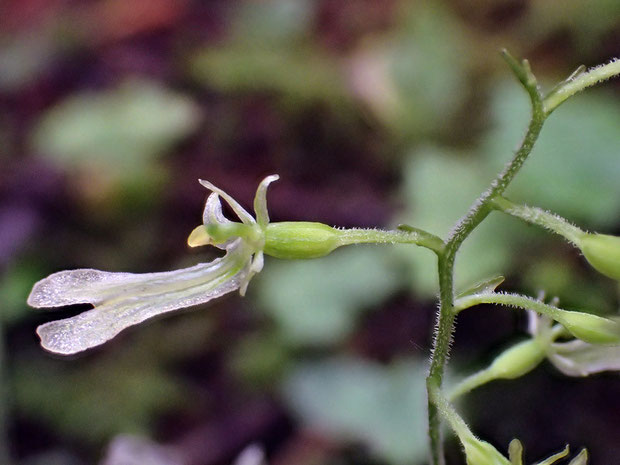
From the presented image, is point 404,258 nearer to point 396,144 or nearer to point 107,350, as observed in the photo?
point 396,144

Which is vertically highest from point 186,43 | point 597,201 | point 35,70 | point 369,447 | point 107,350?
point 597,201

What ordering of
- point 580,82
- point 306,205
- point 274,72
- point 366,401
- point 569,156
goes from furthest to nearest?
point 274,72 < point 306,205 < point 569,156 < point 366,401 < point 580,82

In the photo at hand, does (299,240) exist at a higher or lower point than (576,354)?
higher

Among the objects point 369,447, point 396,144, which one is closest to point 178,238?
point 396,144

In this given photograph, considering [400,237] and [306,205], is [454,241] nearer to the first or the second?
[400,237]

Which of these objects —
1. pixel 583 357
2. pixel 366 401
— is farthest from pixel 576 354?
pixel 366 401

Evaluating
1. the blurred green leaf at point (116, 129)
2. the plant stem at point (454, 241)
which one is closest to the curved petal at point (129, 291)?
the plant stem at point (454, 241)

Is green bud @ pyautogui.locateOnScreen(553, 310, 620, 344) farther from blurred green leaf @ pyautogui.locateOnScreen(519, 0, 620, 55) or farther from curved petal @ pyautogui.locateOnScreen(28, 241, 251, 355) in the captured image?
blurred green leaf @ pyautogui.locateOnScreen(519, 0, 620, 55)
